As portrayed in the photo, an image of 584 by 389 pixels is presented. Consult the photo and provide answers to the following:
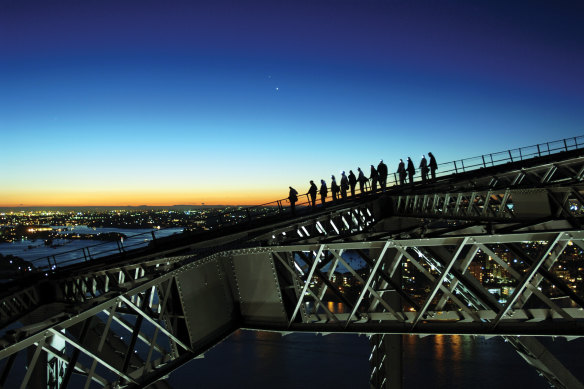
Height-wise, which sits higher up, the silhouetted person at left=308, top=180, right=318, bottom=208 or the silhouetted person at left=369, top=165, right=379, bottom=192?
the silhouetted person at left=369, top=165, right=379, bottom=192

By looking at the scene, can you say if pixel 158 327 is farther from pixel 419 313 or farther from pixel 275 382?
pixel 275 382

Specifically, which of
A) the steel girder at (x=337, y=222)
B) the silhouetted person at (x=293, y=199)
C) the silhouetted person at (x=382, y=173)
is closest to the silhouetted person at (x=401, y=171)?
the silhouetted person at (x=382, y=173)

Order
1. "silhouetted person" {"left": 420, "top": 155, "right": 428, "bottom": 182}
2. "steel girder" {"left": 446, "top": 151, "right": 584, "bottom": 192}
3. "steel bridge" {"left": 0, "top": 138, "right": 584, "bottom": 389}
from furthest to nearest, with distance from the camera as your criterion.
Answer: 1. "silhouetted person" {"left": 420, "top": 155, "right": 428, "bottom": 182}
2. "steel girder" {"left": 446, "top": 151, "right": 584, "bottom": 192}
3. "steel bridge" {"left": 0, "top": 138, "right": 584, "bottom": 389}

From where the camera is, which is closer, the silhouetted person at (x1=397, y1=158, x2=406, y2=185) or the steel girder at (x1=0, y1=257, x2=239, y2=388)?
the steel girder at (x1=0, y1=257, x2=239, y2=388)

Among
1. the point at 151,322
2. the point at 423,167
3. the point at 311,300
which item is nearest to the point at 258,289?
the point at 311,300

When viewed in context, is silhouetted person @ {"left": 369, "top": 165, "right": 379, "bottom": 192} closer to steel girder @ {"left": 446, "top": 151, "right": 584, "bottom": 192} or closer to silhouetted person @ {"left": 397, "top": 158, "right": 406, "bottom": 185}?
silhouetted person @ {"left": 397, "top": 158, "right": 406, "bottom": 185}

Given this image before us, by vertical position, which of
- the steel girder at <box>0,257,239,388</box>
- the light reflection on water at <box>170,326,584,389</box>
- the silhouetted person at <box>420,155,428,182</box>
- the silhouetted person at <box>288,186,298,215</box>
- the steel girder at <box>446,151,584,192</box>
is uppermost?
the silhouetted person at <box>420,155,428,182</box>

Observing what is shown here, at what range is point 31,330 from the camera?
16.3 feet

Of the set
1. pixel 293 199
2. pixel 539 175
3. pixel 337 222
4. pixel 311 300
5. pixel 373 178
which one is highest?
pixel 373 178

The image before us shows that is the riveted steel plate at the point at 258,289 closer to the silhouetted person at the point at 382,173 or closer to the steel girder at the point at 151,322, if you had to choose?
the steel girder at the point at 151,322

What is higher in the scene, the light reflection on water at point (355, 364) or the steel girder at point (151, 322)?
the steel girder at point (151, 322)

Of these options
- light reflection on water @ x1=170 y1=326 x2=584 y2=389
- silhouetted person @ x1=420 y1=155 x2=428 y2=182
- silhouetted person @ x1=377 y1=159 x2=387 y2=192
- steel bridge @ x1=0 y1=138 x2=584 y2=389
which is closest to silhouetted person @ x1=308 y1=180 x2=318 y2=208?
silhouetted person @ x1=377 y1=159 x2=387 y2=192

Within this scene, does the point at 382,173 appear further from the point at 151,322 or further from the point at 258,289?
the point at 151,322

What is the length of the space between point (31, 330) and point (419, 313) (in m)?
5.77
